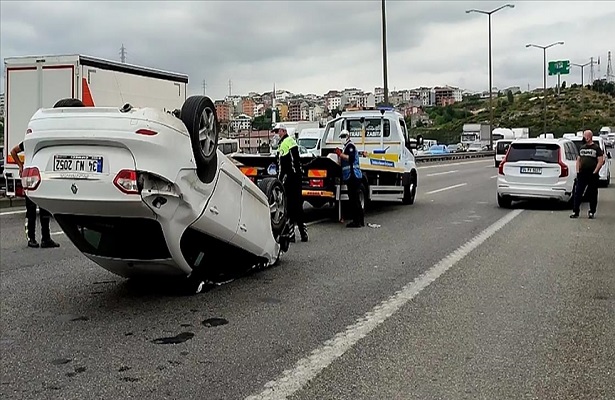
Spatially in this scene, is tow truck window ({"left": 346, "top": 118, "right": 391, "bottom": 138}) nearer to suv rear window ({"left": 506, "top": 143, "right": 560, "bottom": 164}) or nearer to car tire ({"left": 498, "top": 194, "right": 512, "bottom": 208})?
suv rear window ({"left": 506, "top": 143, "right": 560, "bottom": 164})

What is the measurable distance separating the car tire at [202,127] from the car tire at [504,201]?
12.1m

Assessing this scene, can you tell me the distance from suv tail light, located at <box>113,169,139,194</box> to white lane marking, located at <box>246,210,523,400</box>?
201 centimetres

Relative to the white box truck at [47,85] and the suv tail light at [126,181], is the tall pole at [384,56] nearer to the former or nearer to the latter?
the white box truck at [47,85]

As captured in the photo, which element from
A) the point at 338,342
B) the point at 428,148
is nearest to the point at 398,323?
the point at 338,342

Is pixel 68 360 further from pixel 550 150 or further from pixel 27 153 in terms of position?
pixel 550 150

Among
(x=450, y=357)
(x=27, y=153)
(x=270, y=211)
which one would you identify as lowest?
(x=450, y=357)

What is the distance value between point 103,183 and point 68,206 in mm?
457

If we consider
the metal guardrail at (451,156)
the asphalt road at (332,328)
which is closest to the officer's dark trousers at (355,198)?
the asphalt road at (332,328)

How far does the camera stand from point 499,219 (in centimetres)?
1570

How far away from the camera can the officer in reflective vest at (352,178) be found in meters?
14.2

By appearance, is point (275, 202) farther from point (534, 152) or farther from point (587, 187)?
point (534, 152)

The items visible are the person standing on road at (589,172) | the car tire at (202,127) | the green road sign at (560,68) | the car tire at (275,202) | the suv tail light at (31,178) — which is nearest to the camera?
the suv tail light at (31,178)

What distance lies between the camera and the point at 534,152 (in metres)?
17.9

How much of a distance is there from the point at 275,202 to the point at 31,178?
375 centimetres
